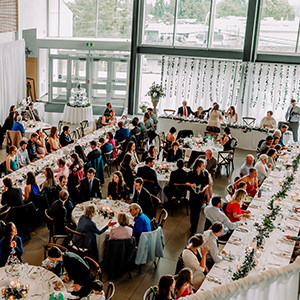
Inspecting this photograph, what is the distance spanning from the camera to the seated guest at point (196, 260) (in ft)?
18.4

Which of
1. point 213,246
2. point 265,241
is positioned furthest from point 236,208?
point 213,246

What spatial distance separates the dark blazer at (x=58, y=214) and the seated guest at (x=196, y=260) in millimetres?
2281

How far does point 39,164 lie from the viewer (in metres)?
9.20

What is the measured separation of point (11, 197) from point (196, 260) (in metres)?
3.34

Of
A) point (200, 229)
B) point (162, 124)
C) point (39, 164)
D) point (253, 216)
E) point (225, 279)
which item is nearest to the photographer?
point (225, 279)

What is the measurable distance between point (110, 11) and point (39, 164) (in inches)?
417

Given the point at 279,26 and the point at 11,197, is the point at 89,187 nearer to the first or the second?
the point at 11,197

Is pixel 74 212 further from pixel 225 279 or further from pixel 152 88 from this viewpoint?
pixel 152 88

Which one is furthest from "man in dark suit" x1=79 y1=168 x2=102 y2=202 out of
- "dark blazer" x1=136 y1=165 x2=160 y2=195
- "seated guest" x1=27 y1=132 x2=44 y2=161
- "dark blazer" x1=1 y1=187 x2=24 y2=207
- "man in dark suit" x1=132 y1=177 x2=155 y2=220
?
"seated guest" x1=27 y1=132 x2=44 y2=161

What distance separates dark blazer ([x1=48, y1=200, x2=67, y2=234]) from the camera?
6.97 metres

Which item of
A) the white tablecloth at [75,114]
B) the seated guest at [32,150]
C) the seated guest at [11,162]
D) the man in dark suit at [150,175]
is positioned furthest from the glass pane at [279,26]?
the seated guest at [11,162]

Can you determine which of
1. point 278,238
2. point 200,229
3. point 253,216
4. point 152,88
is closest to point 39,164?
point 200,229

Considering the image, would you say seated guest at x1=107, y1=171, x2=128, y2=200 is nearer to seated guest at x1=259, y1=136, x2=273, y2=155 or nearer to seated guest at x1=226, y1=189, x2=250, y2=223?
seated guest at x1=226, y1=189, x2=250, y2=223

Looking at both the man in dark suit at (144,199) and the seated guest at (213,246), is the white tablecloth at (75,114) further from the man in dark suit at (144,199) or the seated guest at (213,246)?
the seated guest at (213,246)
